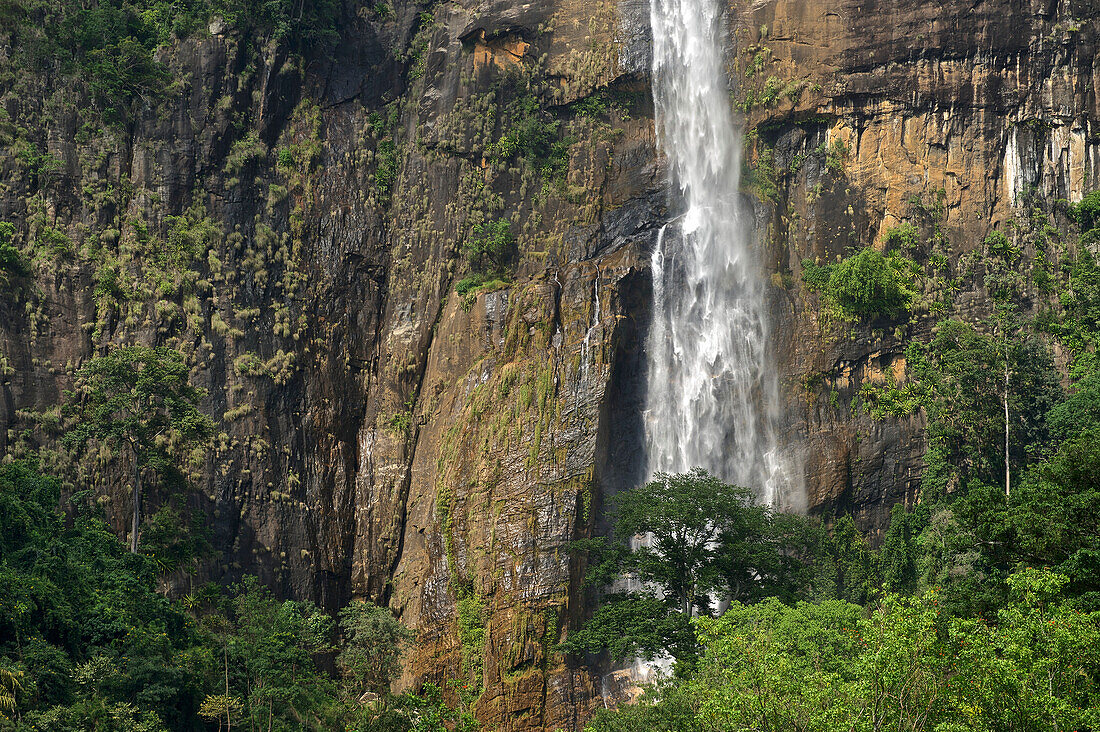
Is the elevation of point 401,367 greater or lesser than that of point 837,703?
greater

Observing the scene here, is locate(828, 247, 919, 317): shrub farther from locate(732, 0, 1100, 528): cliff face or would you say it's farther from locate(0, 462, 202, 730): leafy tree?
locate(0, 462, 202, 730): leafy tree

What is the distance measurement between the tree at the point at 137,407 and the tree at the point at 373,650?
318 inches

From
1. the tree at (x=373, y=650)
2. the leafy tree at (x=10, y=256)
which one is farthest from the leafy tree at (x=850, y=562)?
the leafy tree at (x=10, y=256)

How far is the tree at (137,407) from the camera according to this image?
41.2m

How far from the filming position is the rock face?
43438 millimetres

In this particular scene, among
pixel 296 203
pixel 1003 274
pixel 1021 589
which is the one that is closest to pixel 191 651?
pixel 296 203

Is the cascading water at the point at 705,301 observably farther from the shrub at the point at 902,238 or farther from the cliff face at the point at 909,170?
the shrub at the point at 902,238

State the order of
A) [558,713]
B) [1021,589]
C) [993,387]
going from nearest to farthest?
[1021,589]
[558,713]
[993,387]

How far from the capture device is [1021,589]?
23.5 meters

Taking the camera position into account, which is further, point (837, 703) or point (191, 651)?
point (191, 651)

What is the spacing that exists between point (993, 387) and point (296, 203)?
28.2 meters

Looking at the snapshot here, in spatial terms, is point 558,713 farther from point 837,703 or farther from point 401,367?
point 837,703

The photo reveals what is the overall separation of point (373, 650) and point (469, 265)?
16121 millimetres

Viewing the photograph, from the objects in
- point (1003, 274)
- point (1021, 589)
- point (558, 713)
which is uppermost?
point (1003, 274)
